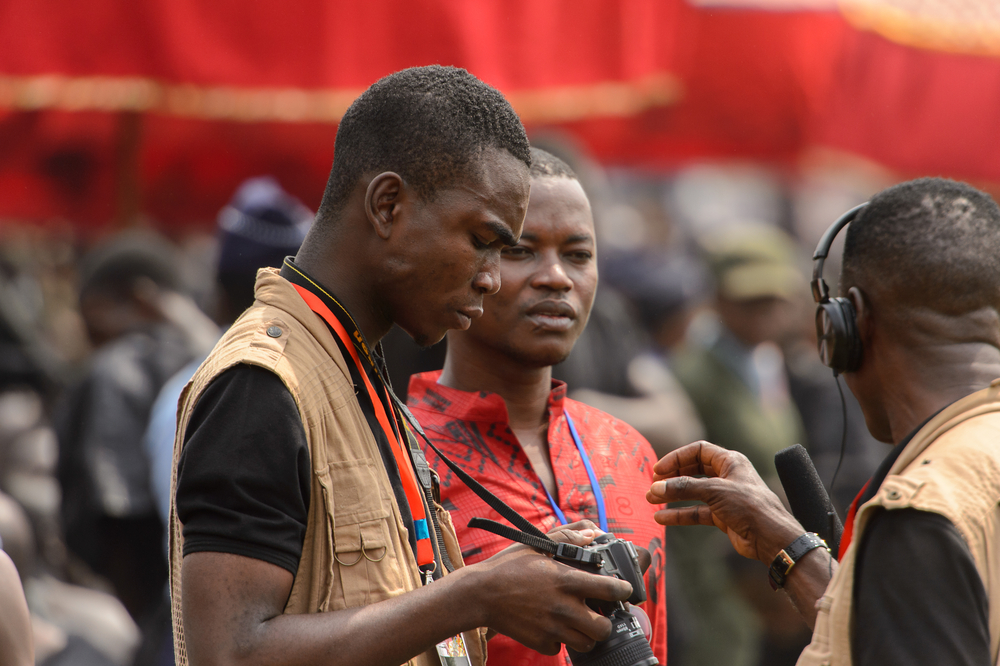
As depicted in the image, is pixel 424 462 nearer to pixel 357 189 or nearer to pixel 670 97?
pixel 357 189

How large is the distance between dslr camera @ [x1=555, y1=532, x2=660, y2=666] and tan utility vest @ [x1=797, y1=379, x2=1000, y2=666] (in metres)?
0.33

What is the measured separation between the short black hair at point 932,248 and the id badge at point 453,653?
118cm

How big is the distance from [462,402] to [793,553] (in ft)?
3.26

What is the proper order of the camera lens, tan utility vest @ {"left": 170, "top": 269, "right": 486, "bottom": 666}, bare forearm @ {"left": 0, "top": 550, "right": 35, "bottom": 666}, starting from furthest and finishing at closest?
bare forearm @ {"left": 0, "top": 550, "right": 35, "bottom": 666}
the camera lens
tan utility vest @ {"left": 170, "top": 269, "right": 486, "bottom": 666}

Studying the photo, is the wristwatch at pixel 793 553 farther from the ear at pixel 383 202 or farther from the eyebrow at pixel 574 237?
the ear at pixel 383 202

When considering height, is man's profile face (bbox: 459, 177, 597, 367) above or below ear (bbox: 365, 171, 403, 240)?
below

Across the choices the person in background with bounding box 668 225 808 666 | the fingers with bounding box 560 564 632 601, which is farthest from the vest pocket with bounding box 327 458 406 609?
the person in background with bounding box 668 225 808 666

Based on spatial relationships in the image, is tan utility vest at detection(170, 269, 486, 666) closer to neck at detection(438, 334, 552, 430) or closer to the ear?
the ear

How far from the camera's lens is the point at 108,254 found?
5.44m

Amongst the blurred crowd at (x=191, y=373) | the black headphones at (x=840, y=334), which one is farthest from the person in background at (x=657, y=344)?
the black headphones at (x=840, y=334)

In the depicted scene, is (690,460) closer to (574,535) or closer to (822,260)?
(822,260)

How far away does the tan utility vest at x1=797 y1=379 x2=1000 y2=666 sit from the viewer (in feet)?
5.91

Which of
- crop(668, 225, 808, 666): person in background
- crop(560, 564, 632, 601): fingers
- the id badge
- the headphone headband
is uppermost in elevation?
the headphone headband

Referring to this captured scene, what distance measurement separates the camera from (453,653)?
209cm
